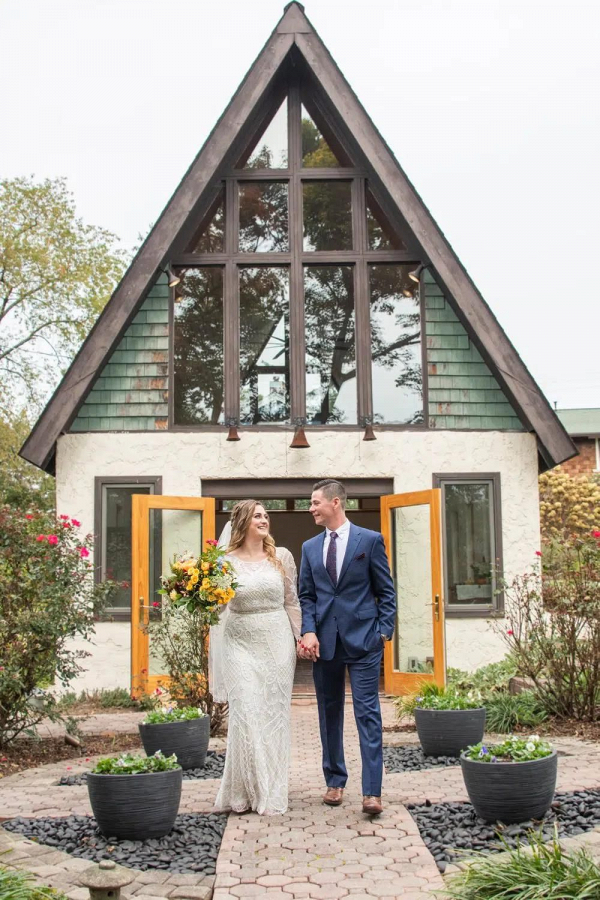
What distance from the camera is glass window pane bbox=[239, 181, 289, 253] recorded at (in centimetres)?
1127

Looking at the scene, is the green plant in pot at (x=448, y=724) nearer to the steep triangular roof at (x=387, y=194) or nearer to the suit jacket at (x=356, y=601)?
the suit jacket at (x=356, y=601)

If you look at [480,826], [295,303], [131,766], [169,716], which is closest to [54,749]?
[169,716]

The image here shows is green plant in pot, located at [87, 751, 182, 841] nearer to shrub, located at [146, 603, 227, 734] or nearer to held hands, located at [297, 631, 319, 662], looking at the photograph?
held hands, located at [297, 631, 319, 662]

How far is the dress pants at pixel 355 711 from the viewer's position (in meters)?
5.09

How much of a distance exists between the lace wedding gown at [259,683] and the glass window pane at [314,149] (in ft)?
23.0

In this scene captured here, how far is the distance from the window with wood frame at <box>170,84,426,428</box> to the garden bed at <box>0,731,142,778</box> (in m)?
3.96

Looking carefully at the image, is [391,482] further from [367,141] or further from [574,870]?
[574,870]

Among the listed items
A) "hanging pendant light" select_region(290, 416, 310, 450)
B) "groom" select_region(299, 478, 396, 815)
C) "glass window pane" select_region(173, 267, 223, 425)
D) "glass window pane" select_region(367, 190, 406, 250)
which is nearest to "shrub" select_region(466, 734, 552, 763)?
"groom" select_region(299, 478, 396, 815)

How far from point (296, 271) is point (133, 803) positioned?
7.45 m

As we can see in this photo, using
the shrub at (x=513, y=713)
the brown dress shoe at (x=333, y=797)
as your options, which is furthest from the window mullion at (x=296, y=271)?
the brown dress shoe at (x=333, y=797)

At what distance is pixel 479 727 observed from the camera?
671cm

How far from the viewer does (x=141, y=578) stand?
10.0 metres

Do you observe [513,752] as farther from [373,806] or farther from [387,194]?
[387,194]

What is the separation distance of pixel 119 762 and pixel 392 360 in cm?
707
